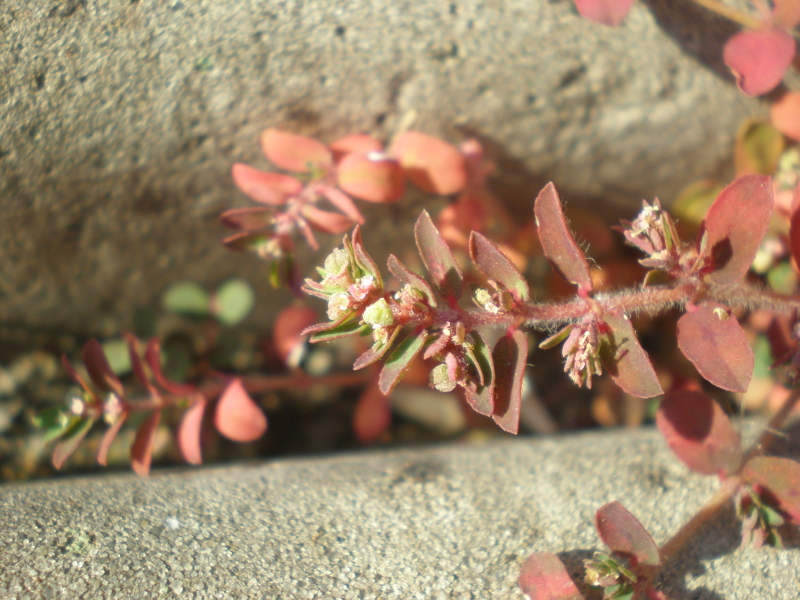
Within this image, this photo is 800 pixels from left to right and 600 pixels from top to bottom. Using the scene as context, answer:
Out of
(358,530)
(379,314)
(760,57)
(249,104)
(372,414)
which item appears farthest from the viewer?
(372,414)

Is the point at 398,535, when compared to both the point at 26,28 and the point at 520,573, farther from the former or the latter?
the point at 26,28

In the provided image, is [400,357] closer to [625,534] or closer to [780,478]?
[625,534]

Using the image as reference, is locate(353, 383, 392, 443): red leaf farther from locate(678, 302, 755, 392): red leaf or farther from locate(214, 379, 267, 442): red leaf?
A: locate(678, 302, 755, 392): red leaf

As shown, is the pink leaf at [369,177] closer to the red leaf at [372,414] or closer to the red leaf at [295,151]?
the red leaf at [295,151]

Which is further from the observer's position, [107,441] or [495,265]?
[107,441]

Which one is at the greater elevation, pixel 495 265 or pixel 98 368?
pixel 495 265

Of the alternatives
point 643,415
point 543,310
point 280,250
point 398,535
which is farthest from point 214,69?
point 643,415

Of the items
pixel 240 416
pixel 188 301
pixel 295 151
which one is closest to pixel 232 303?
pixel 188 301
